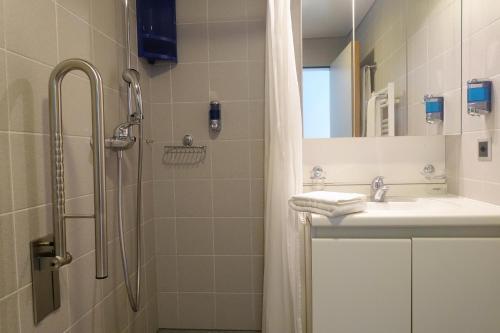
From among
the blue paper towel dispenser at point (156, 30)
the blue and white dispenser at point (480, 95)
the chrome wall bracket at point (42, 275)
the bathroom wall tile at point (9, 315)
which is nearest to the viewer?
the bathroom wall tile at point (9, 315)

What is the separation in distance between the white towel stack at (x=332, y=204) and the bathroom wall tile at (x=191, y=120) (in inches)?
32.1

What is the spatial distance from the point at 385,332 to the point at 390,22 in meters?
1.47

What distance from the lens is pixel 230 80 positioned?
1.93 m

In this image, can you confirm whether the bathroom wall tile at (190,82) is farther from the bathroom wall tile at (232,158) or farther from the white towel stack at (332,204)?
the white towel stack at (332,204)

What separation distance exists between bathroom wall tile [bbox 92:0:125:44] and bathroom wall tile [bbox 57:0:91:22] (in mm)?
47


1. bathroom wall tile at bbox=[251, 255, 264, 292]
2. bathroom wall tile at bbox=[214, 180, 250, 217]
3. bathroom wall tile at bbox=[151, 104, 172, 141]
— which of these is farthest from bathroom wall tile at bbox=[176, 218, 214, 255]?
bathroom wall tile at bbox=[151, 104, 172, 141]

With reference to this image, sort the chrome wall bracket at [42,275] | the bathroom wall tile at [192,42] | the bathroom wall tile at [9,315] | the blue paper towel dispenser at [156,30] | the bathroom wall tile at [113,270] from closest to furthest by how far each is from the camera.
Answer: the bathroom wall tile at [9,315], the chrome wall bracket at [42,275], the bathroom wall tile at [113,270], the blue paper towel dispenser at [156,30], the bathroom wall tile at [192,42]

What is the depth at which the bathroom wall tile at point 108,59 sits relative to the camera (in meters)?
1.42

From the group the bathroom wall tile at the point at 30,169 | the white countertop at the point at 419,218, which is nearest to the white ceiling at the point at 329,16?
the white countertop at the point at 419,218

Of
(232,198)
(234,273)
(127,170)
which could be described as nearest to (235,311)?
(234,273)

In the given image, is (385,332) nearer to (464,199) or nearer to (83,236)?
(464,199)

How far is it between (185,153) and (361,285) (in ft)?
3.83

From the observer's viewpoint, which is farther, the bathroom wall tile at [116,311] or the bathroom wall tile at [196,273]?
the bathroom wall tile at [196,273]

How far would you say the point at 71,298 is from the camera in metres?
1.20
